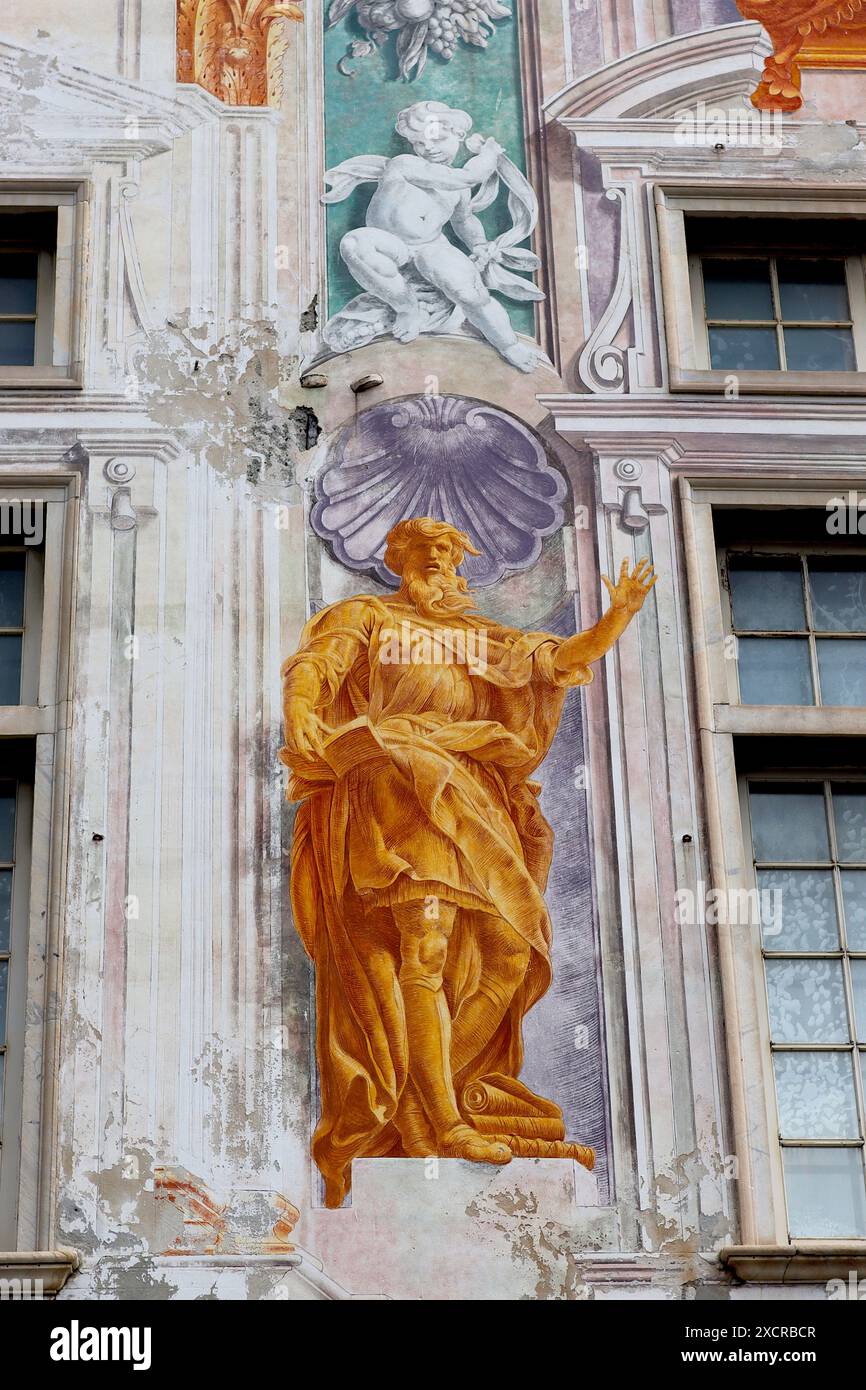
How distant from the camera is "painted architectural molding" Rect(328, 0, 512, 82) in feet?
39.4

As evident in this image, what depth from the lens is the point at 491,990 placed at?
9.95 metres

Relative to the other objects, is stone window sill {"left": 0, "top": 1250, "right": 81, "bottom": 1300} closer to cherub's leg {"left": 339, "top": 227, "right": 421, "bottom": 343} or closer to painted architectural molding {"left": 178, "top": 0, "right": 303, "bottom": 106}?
cherub's leg {"left": 339, "top": 227, "right": 421, "bottom": 343}

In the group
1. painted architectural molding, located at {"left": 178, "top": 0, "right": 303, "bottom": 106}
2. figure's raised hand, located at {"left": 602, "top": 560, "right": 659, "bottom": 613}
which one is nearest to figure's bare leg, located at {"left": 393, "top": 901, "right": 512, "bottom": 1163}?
figure's raised hand, located at {"left": 602, "top": 560, "right": 659, "bottom": 613}

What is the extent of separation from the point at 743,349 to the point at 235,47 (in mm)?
2876

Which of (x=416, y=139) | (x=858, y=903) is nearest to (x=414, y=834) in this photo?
(x=858, y=903)

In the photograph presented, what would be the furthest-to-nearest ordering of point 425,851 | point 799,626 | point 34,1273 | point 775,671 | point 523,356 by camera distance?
point 523,356 → point 799,626 → point 775,671 → point 425,851 → point 34,1273

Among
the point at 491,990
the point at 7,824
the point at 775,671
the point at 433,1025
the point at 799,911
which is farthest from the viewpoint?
the point at 775,671

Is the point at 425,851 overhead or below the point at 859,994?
overhead

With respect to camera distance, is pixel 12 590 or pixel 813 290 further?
pixel 813 290

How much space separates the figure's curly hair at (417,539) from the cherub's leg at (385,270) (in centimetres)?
104

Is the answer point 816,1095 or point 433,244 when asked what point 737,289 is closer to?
point 433,244

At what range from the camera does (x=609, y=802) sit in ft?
34.0

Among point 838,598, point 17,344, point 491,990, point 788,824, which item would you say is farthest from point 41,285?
point 788,824

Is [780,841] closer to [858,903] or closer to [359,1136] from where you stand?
[858,903]
